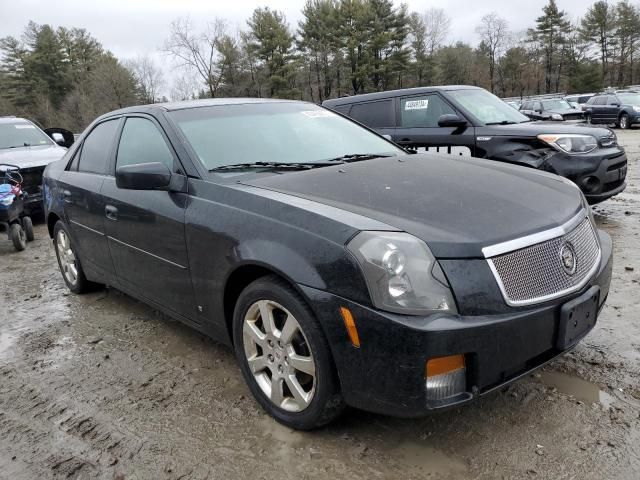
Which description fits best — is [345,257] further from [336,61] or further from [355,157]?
[336,61]

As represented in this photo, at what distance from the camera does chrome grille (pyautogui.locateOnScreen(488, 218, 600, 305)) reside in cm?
212

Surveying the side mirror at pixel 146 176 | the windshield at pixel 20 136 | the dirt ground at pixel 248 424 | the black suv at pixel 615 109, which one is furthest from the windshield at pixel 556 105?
the side mirror at pixel 146 176

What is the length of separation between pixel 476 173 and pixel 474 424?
4.37ft

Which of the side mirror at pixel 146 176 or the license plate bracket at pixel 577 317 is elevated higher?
the side mirror at pixel 146 176

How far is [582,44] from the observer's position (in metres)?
63.0

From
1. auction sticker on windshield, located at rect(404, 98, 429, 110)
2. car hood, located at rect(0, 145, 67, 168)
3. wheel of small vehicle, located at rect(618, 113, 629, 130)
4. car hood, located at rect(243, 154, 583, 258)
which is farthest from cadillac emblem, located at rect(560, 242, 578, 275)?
wheel of small vehicle, located at rect(618, 113, 629, 130)

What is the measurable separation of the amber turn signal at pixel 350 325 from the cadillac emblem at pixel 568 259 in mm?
959

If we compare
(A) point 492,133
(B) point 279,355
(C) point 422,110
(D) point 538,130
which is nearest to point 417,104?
(C) point 422,110

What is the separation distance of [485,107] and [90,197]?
4.94 m

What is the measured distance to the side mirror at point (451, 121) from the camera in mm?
6383

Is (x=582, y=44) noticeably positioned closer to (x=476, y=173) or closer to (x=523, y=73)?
(x=523, y=73)

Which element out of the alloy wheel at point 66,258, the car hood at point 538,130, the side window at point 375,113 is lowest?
the alloy wheel at point 66,258

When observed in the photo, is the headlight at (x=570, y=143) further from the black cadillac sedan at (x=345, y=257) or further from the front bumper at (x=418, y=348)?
the front bumper at (x=418, y=348)

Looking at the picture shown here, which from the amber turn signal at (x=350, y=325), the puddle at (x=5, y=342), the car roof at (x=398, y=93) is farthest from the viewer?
the car roof at (x=398, y=93)
